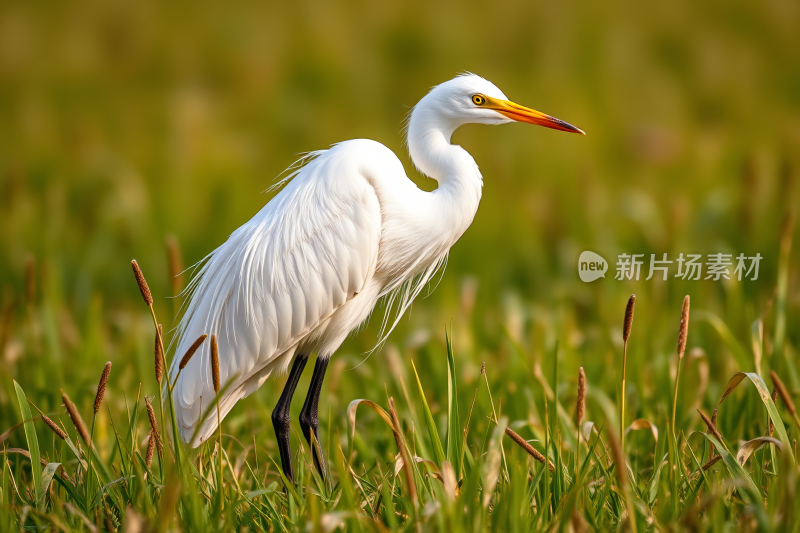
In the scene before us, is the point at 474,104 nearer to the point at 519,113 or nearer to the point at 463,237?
the point at 519,113

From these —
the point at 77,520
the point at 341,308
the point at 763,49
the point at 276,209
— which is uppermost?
the point at 763,49

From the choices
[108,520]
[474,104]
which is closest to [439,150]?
[474,104]

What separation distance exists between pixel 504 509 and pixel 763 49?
6547 mm

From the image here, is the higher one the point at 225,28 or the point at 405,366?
the point at 225,28

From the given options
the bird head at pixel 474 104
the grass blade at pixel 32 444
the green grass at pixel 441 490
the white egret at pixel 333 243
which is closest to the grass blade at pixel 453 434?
the green grass at pixel 441 490

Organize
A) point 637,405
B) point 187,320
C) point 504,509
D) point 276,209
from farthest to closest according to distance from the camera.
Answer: point 637,405 < point 187,320 < point 276,209 < point 504,509

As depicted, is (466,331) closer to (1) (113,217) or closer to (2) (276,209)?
(2) (276,209)

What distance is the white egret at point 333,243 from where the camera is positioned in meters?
2.19

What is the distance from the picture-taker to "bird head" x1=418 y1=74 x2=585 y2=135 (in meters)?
2.16

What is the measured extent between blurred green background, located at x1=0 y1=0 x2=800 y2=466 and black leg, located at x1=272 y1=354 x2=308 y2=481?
165 cm

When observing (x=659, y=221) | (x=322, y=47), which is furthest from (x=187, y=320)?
(x=322, y=47)

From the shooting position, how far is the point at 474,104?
2.18 metres

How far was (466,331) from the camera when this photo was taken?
383 centimetres

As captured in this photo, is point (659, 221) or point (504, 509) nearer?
point (504, 509)
